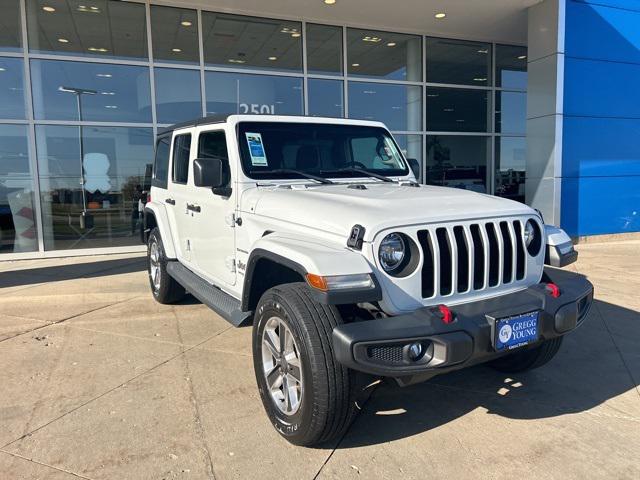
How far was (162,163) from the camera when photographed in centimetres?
578

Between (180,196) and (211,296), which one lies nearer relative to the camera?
(211,296)

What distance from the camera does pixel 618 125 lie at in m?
10.4

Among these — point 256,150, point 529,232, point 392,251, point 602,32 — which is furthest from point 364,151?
point 602,32

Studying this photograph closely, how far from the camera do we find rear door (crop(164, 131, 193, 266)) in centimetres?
486

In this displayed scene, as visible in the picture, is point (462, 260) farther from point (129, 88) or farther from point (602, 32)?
point (602, 32)

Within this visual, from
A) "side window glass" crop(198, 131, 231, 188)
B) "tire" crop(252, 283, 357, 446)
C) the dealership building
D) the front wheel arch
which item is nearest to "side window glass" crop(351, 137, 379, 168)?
"side window glass" crop(198, 131, 231, 188)

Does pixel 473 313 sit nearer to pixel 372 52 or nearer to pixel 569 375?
pixel 569 375

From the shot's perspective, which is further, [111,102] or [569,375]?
[111,102]

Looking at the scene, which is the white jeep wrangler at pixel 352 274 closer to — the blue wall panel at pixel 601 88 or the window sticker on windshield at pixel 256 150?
the window sticker on windshield at pixel 256 150

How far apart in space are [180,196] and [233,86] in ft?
20.4

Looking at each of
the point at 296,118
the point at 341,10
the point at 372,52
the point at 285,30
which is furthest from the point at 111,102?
the point at 296,118

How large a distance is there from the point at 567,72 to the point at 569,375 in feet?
26.0

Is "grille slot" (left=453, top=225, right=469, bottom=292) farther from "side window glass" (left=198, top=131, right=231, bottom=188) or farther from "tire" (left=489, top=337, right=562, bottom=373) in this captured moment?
"side window glass" (left=198, top=131, right=231, bottom=188)

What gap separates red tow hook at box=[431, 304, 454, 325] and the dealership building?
832 centimetres
